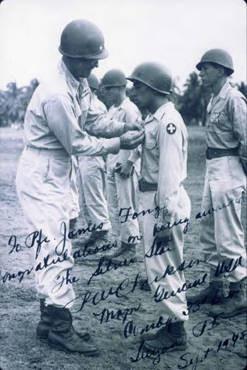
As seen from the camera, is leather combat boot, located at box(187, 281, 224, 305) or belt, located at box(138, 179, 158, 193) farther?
leather combat boot, located at box(187, 281, 224, 305)

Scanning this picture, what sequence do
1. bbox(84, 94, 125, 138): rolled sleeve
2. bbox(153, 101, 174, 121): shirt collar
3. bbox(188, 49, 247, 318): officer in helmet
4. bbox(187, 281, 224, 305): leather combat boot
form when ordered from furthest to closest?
1. bbox(187, 281, 224, 305): leather combat boot
2. bbox(84, 94, 125, 138): rolled sleeve
3. bbox(188, 49, 247, 318): officer in helmet
4. bbox(153, 101, 174, 121): shirt collar

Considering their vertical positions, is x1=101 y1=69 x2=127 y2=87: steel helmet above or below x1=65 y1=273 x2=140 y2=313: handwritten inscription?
above

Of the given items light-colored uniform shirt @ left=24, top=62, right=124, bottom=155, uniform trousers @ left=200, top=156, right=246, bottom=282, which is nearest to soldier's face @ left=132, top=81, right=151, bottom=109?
light-colored uniform shirt @ left=24, top=62, right=124, bottom=155

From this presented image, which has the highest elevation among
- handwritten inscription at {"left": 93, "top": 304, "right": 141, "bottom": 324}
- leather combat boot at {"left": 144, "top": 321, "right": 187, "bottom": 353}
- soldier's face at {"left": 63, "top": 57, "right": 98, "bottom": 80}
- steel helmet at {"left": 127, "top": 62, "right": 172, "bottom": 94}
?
soldier's face at {"left": 63, "top": 57, "right": 98, "bottom": 80}

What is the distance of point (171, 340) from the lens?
339cm

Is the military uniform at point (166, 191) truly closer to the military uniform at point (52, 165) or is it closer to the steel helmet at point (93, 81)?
the military uniform at point (52, 165)

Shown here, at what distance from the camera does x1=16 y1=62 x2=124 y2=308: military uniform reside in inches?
131

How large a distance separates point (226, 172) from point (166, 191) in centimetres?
109

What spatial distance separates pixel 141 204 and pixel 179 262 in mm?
526

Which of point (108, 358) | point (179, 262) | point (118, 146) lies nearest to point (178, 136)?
point (118, 146)

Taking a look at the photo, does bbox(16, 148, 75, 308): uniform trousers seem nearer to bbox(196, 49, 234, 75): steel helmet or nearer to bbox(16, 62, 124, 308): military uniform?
bbox(16, 62, 124, 308): military uniform

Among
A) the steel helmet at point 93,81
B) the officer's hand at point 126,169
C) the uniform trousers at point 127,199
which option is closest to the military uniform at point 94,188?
the steel helmet at point 93,81

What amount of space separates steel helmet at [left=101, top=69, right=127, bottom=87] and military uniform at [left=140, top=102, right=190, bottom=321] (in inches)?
89.6

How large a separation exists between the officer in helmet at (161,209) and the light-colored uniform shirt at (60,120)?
40cm
